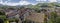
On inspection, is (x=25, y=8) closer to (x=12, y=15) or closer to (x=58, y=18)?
(x=12, y=15)

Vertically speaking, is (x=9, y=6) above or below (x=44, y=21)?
above

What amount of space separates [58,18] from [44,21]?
0.16 m

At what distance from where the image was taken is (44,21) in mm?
1304

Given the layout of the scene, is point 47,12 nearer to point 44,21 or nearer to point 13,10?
point 44,21

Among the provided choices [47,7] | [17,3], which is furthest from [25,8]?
[47,7]

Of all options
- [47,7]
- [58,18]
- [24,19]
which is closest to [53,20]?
[58,18]

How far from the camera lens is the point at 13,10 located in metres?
1.34

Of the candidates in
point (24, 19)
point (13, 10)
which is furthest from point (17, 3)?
point (24, 19)

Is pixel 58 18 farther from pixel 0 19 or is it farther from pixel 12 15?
pixel 0 19

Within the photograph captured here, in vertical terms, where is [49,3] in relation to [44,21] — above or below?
above

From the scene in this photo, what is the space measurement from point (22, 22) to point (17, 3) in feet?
0.77

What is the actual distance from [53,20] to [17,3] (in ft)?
1.54

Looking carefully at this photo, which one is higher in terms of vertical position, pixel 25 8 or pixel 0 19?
pixel 25 8

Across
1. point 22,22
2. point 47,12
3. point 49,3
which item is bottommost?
point 22,22
